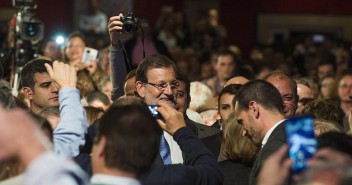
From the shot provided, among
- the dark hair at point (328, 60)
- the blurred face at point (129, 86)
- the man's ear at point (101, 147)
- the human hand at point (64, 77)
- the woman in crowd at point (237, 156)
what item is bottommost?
the dark hair at point (328, 60)

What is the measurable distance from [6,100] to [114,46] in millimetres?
1324

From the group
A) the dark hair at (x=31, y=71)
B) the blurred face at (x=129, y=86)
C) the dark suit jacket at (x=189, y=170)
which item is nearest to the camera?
the dark suit jacket at (x=189, y=170)

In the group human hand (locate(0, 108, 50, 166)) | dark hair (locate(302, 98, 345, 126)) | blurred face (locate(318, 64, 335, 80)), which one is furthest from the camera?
blurred face (locate(318, 64, 335, 80))

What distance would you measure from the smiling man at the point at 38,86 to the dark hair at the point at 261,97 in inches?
58.5

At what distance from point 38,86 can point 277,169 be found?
3111 millimetres

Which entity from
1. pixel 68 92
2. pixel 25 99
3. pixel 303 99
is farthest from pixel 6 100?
pixel 303 99

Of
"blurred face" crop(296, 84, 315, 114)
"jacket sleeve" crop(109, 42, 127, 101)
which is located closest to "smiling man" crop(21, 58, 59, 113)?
"jacket sleeve" crop(109, 42, 127, 101)

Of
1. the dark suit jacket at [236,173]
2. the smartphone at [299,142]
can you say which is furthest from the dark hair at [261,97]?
the smartphone at [299,142]

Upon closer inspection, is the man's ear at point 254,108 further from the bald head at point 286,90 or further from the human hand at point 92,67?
the human hand at point 92,67

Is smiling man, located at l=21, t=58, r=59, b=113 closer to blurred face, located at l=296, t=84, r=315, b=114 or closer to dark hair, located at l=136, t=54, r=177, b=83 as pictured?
dark hair, located at l=136, t=54, r=177, b=83

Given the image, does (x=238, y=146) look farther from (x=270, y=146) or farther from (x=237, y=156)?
(x=270, y=146)

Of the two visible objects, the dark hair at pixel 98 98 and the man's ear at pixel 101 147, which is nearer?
the man's ear at pixel 101 147

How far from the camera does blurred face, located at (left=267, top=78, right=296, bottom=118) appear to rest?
21.7 feet

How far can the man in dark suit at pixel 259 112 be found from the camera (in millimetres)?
5363
